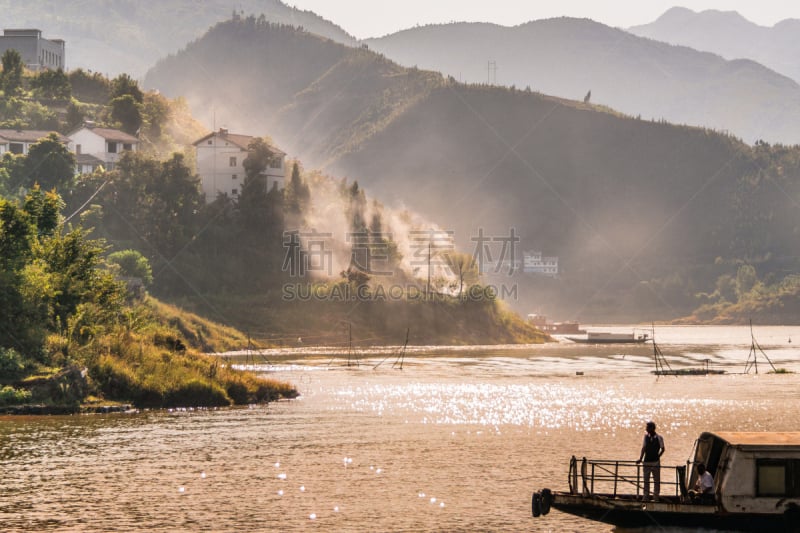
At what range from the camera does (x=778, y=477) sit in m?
43.5

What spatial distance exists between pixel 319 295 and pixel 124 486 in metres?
141

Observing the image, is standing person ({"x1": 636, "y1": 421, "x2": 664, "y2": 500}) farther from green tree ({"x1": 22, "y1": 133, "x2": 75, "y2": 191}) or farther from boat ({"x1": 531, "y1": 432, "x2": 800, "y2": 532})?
green tree ({"x1": 22, "y1": 133, "x2": 75, "y2": 191})

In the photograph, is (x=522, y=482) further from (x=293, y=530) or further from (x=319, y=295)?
(x=319, y=295)

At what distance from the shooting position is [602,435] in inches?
3036

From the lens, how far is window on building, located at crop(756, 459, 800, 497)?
142 feet

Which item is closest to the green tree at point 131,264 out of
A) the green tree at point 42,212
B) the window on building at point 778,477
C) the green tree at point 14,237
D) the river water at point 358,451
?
the river water at point 358,451

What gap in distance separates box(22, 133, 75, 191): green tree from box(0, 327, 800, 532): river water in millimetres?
78836

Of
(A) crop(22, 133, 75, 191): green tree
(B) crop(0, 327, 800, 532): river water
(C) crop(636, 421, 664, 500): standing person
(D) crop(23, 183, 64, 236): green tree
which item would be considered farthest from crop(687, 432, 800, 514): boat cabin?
(A) crop(22, 133, 75, 191): green tree

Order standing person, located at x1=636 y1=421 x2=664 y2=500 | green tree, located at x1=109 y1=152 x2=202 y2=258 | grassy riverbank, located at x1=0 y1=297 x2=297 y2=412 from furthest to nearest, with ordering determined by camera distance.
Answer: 1. green tree, located at x1=109 y1=152 x2=202 y2=258
2. grassy riverbank, located at x1=0 y1=297 x2=297 y2=412
3. standing person, located at x1=636 y1=421 x2=664 y2=500

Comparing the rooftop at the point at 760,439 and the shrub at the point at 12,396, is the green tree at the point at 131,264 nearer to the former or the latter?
the shrub at the point at 12,396

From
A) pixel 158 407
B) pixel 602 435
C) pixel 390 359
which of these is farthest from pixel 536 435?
pixel 390 359

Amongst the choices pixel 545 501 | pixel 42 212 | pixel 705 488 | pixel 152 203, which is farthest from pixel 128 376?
pixel 152 203

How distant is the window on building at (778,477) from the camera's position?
142 ft

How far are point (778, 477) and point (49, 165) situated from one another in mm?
160271
